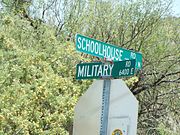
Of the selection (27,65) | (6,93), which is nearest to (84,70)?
(6,93)

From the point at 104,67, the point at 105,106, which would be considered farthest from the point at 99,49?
the point at 105,106

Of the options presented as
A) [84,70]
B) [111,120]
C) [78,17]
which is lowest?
[111,120]

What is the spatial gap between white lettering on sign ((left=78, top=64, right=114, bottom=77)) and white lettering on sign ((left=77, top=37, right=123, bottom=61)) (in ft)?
0.45

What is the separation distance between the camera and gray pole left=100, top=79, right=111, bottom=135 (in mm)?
3898

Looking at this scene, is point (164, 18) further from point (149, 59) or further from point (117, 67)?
point (117, 67)

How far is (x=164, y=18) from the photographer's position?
10492 millimetres

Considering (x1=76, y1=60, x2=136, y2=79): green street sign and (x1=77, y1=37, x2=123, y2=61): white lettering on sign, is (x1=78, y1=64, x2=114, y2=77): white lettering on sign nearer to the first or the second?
(x1=76, y1=60, x2=136, y2=79): green street sign

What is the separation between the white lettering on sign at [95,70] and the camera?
407 cm

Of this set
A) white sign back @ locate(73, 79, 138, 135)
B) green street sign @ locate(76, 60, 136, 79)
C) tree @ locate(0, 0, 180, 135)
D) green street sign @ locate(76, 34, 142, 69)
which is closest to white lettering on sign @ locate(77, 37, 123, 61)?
green street sign @ locate(76, 34, 142, 69)

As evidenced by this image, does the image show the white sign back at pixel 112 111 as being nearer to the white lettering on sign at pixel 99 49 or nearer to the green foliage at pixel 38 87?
the white lettering on sign at pixel 99 49

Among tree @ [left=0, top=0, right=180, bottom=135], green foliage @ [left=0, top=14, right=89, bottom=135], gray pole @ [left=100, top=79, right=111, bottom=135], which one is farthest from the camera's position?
tree @ [left=0, top=0, right=180, bottom=135]

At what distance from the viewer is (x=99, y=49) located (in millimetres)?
4156

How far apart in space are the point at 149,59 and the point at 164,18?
3.73 ft

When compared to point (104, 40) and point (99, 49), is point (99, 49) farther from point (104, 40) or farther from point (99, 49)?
point (104, 40)
